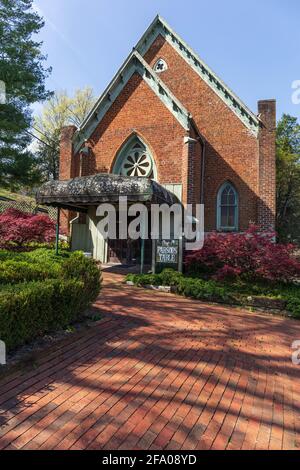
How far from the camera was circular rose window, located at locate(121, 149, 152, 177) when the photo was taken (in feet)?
49.2

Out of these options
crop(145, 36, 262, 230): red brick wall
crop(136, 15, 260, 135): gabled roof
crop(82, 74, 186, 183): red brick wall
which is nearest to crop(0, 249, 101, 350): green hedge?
crop(82, 74, 186, 183): red brick wall

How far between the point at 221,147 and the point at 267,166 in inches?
98.7

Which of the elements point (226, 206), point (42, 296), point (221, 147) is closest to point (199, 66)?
point (221, 147)

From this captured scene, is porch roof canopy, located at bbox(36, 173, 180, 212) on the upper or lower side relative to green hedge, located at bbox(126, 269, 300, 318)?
upper

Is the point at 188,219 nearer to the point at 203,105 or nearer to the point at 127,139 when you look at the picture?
the point at 127,139

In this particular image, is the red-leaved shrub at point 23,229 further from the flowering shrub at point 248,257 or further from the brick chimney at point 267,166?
the brick chimney at point 267,166

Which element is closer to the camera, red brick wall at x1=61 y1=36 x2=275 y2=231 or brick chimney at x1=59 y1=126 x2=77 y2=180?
red brick wall at x1=61 y1=36 x2=275 y2=231

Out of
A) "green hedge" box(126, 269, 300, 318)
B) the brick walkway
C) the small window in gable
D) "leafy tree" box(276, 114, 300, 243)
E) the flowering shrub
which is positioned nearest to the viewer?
the brick walkway

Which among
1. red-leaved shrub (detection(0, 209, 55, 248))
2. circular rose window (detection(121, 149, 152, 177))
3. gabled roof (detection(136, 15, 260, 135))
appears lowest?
red-leaved shrub (detection(0, 209, 55, 248))

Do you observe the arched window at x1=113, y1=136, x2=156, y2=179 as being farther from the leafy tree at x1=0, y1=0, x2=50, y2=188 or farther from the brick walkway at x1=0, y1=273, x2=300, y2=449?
the brick walkway at x1=0, y1=273, x2=300, y2=449

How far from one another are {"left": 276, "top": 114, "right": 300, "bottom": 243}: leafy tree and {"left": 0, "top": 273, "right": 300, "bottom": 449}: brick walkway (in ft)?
57.3

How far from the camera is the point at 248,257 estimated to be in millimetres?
9641

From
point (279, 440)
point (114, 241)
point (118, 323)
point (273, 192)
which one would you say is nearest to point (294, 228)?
point (273, 192)

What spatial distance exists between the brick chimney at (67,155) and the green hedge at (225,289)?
856cm
